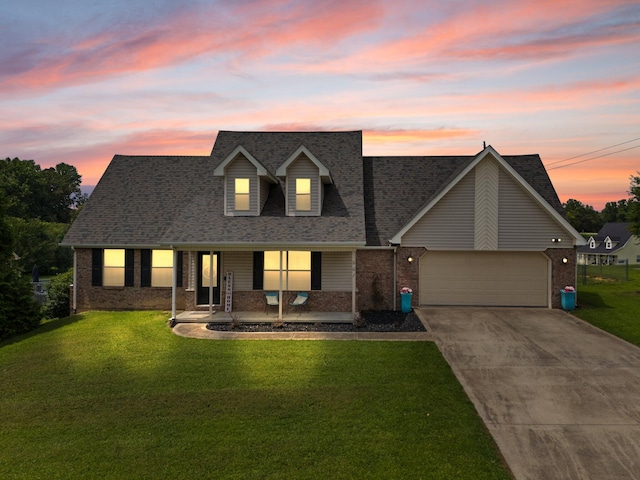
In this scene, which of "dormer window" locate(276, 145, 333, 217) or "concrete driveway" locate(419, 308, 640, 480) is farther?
"dormer window" locate(276, 145, 333, 217)

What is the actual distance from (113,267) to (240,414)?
43.9 feet

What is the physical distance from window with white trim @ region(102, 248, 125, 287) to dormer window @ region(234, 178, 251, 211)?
5968 mm

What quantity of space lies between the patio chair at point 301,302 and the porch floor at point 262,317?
1.29 ft

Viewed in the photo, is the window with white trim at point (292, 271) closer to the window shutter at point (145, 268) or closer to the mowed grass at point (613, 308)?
the window shutter at point (145, 268)

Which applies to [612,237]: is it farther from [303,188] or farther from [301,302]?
[301,302]

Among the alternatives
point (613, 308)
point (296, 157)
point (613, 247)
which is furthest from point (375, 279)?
point (613, 247)

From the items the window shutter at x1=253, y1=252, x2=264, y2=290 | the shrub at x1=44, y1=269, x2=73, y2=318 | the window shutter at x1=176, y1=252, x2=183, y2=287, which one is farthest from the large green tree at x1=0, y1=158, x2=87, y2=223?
the window shutter at x1=253, y1=252, x2=264, y2=290

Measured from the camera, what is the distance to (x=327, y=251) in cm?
1702

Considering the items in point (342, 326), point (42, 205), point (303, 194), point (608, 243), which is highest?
point (42, 205)

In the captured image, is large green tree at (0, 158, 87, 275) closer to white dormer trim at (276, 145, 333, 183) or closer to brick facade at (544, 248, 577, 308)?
white dormer trim at (276, 145, 333, 183)

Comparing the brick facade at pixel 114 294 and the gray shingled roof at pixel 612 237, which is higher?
the gray shingled roof at pixel 612 237

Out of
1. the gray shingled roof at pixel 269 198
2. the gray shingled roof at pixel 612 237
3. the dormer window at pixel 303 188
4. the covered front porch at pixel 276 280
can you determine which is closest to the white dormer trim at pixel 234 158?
the dormer window at pixel 303 188

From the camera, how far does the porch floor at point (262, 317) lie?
52.1 ft

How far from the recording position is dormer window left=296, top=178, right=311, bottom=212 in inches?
706
